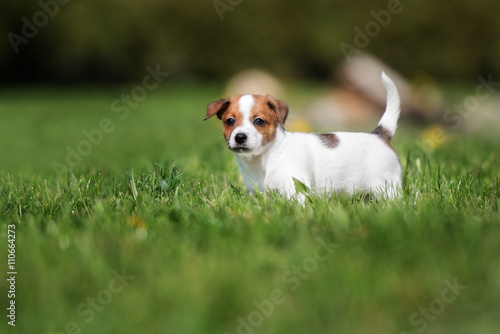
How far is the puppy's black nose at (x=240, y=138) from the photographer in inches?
124

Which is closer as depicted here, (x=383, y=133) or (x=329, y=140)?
(x=329, y=140)

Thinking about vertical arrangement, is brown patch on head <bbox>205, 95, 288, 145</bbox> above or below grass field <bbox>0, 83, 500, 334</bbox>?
above

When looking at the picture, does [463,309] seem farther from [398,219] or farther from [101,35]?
[101,35]

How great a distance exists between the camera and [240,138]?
124 inches

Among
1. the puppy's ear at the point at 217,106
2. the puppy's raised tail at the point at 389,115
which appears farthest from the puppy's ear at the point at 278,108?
the puppy's raised tail at the point at 389,115

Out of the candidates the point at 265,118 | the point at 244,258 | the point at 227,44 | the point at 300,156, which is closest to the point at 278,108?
the point at 265,118

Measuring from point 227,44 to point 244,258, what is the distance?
15086 millimetres

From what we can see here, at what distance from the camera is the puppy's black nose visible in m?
3.14

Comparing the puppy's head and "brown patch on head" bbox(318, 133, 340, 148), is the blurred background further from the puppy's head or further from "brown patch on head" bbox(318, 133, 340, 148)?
the puppy's head

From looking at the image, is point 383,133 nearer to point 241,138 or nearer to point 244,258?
point 241,138

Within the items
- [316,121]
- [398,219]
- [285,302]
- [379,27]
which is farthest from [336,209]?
[379,27]

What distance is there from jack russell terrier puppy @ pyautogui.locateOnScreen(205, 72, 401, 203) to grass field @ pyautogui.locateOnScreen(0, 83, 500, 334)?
0.60 ft

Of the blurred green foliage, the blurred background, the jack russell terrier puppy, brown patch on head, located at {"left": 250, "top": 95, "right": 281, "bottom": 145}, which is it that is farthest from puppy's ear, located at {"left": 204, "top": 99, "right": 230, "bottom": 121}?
the blurred green foliage

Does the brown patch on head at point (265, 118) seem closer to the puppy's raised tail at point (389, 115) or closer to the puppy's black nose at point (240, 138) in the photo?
the puppy's black nose at point (240, 138)
